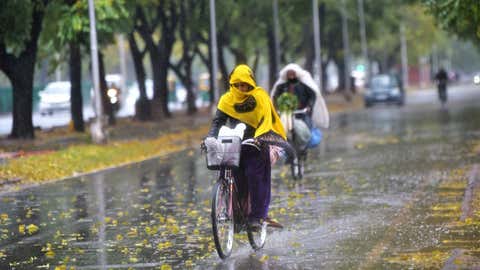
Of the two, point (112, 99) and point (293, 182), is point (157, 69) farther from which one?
point (293, 182)

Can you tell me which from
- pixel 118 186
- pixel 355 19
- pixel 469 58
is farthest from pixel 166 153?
pixel 469 58

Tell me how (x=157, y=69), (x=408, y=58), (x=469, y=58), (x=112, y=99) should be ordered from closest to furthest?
(x=112, y=99) → (x=157, y=69) → (x=408, y=58) → (x=469, y=58)

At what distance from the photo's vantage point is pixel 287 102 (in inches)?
733

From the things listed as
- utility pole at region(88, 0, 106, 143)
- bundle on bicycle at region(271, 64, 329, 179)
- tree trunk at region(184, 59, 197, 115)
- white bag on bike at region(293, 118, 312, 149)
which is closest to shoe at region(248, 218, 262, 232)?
bundle on bicycle at region(271, 64, 329, 179)

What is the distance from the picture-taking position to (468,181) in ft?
55.8

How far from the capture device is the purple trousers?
11.1 metres

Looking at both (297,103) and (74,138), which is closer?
(297,103)

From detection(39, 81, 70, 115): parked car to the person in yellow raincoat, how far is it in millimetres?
48576

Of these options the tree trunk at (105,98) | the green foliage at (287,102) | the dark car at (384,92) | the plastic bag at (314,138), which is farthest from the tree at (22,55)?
the dark car at (384,92)

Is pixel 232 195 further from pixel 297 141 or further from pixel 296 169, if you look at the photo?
pixel 297 141

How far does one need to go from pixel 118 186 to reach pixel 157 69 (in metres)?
25.9

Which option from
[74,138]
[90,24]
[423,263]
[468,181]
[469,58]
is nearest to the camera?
[423,263]

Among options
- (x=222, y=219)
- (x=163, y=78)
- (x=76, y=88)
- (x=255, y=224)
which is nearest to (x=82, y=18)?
(x=76, y=88)

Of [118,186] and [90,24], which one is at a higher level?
[90,24]
